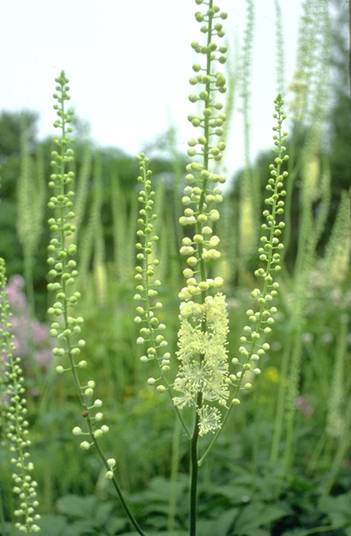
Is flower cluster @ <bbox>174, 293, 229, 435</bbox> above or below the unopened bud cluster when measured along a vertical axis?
below

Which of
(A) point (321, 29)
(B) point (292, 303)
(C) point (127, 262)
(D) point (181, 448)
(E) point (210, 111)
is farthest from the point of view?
(C) point (127, 262)

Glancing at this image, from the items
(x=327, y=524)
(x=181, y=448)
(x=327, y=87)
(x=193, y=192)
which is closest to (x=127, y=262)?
(x=181, y=448)

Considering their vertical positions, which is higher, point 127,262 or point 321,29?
point 321,29

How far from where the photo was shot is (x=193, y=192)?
2012mm

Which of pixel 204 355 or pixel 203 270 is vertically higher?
pixel 203 270

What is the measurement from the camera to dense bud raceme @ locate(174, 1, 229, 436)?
1.95 m

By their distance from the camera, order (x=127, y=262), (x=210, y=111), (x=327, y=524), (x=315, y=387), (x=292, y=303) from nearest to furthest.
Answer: (x=210, y=111) → (x=327, y=524) → (x=292, y=303) → (x=127, y=262) → (x=315, y=387)

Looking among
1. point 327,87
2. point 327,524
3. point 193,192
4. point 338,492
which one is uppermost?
point 327,87

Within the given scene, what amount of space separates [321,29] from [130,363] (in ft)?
20.6

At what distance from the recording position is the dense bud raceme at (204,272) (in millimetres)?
1953

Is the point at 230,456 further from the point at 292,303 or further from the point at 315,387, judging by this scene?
the point at 315,387

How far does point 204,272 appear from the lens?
80.1 inches

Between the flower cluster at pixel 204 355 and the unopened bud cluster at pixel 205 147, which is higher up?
the unopened bud cluster at pixel 205 147

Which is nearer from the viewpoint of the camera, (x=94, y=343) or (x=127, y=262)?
(x=127, y=262)
